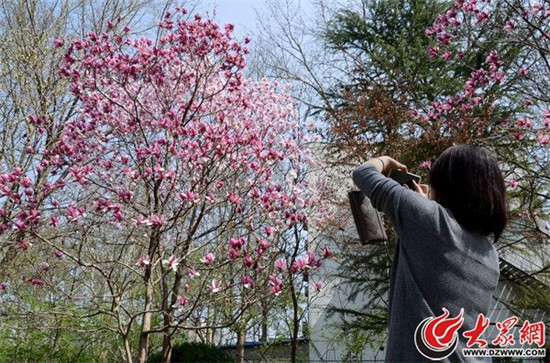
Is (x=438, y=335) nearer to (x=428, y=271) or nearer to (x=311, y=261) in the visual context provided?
(x=428, y=271)

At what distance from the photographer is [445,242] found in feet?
3.94

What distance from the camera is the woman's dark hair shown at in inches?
48.8

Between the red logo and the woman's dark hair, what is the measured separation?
20cm

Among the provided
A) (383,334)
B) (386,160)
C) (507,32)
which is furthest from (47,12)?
(386,160)

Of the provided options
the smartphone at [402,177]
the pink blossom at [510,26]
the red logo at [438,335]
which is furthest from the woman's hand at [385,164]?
the pink blossom at [510,26]

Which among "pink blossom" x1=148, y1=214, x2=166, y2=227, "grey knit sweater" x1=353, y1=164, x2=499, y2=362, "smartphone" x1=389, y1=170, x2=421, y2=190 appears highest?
"pink blossom" x1=148, y1=214, x2=166, y2=227

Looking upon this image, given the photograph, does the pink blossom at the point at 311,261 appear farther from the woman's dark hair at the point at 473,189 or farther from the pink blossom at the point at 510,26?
the pink blossom at the point at 510,26

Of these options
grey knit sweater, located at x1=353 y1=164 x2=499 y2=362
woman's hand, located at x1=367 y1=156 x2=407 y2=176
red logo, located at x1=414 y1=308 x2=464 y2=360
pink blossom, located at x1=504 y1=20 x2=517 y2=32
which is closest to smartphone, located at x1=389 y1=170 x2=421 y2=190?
woman's hand, located at x1=367 y1=156 x2=407 y2=176

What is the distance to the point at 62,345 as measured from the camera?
26.5 feet

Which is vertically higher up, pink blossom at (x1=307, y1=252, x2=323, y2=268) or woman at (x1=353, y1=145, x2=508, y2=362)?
pink blossom at (x1=307, y1=252, x2=323, y2=268)

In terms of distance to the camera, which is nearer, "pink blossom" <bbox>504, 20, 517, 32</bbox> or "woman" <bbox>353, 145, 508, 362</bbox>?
"woman" <bbox>353, 145, 508, 362</bbox>

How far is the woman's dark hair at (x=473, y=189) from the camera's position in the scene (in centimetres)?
124

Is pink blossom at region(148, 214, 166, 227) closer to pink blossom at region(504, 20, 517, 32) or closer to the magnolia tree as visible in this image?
the magnolia tree

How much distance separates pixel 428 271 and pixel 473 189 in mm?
200
